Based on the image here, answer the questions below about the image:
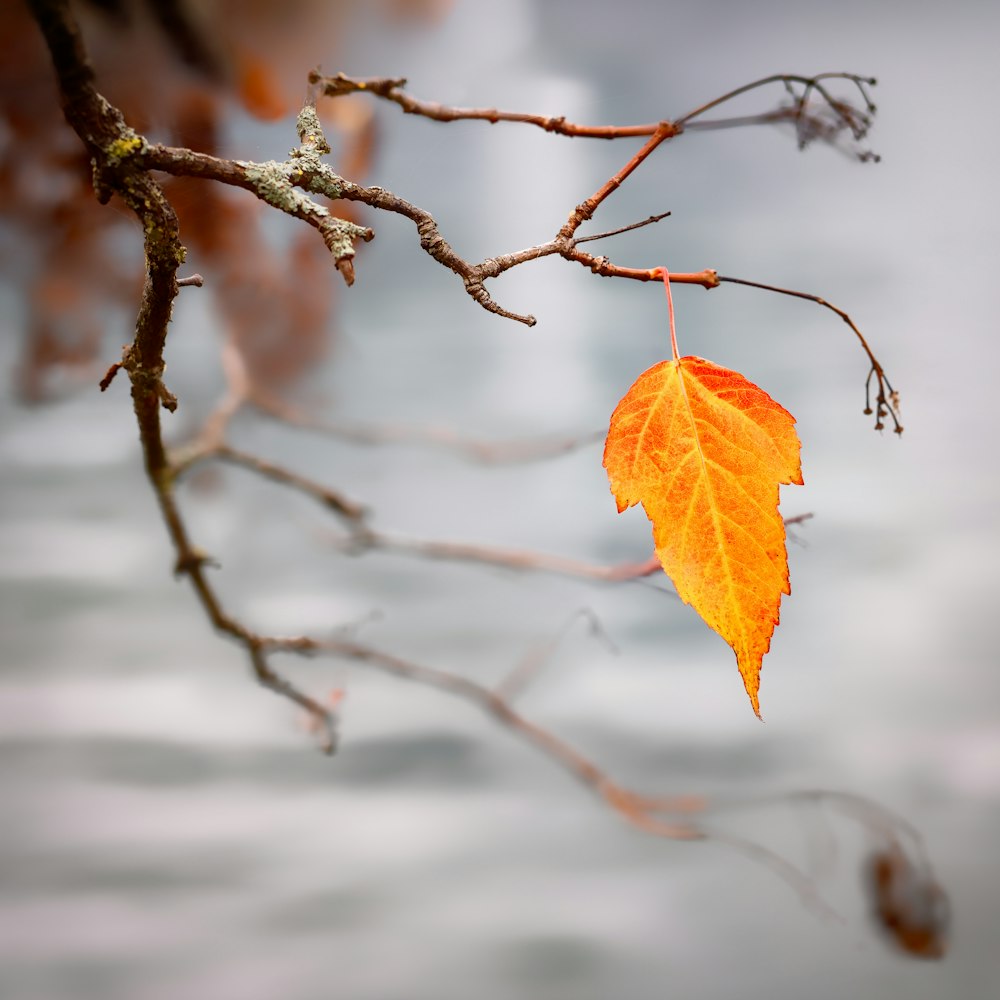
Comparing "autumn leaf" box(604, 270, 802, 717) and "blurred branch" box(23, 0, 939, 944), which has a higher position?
"blurred branch" box(23, 0, 939, 944)

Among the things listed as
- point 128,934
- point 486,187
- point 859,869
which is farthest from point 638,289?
point 128,934

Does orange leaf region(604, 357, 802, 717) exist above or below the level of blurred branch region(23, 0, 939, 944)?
below

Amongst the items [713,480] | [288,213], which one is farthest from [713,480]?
[288,213]

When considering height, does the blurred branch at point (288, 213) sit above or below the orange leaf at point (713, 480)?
A: above

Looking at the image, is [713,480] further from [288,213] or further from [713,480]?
[288,213]

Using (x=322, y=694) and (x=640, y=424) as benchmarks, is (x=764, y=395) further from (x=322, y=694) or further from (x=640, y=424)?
(x=322, y=694)

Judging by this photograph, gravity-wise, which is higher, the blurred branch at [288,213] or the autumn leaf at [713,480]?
the blurred branch at [288,213]
